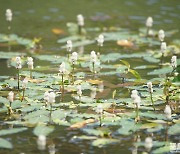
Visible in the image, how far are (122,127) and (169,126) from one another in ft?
0.76

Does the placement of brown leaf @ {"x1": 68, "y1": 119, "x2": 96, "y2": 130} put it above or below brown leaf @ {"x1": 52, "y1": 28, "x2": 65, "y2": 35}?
below

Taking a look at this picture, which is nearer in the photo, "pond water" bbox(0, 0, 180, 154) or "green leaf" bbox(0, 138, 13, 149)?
"green leaf" bbox(0, 138, 13, 149)

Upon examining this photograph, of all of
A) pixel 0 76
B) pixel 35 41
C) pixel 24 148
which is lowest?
pixel 24 148

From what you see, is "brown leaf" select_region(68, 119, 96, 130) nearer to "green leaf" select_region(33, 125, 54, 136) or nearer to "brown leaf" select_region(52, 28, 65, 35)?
"green leaf" select_region(33, 125, 54, 136)

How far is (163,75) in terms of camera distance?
3.59 m

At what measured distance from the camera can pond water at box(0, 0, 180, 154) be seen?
244 cm

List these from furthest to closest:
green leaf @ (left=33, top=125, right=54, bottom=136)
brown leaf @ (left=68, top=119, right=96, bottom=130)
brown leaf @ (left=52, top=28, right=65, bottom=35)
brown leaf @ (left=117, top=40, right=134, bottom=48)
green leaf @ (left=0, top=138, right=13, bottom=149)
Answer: brown leaf @ (left=52, top=28, right=65, bottom=35), brown leaf @ (left=117, top=40, right=134, bottom=48), brown leaf @ (left=68, top=119, right=96, bottom=130), green leaf @ (left=33, top=125, right=54, bottom=136), green leaf @ (left=0, top=138, right=13, bottom=149)

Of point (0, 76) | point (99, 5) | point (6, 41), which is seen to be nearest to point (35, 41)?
point (6, 41)

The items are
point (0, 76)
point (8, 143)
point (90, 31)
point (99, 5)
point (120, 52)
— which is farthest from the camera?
point (99, 5)

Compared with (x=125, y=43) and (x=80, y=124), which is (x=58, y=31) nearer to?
(x=125, y=43)

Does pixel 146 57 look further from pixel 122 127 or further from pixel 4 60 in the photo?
pixel 122 127

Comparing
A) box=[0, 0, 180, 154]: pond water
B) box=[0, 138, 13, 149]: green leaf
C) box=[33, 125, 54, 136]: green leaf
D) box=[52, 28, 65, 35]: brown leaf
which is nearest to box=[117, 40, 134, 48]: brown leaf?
box=[0, 0, 180, 154]: pond water

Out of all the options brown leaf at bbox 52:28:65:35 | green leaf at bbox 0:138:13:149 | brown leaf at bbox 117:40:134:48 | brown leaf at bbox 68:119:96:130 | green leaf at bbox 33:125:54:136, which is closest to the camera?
green leaf at bbox 0:138:13:149

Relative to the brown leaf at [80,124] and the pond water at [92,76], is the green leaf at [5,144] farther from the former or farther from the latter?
the brown leaf at [80,124]
